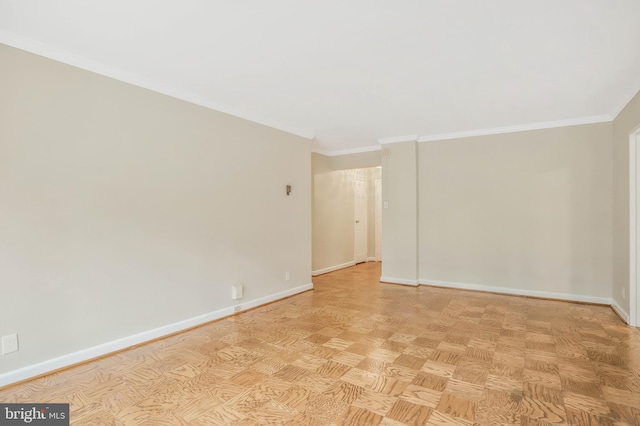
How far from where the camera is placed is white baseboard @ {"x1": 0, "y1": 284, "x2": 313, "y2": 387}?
2.45 m

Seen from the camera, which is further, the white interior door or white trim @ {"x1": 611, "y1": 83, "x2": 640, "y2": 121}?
the white interior door

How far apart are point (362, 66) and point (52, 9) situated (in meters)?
2.24

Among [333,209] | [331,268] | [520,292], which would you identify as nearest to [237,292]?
Answer: [331,268]

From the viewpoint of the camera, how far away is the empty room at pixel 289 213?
2.22m

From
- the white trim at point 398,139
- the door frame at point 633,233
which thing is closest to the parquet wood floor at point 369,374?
the door frame at point 633,233

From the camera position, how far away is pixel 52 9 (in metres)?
2.14

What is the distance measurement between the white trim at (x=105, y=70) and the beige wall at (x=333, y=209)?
2647mm

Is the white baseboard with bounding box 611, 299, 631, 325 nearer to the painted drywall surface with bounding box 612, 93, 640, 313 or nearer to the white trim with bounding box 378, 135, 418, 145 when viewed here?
the painted drywall surface with bounding box 612, 93, 640, 313

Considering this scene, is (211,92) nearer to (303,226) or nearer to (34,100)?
(34,100)

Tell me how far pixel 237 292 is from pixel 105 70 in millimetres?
2687

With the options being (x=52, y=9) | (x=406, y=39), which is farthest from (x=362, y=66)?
(x=52, y=9)

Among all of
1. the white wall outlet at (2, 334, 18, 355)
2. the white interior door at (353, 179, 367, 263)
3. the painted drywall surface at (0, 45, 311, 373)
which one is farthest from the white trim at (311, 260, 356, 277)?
the white wall outlet at (2, 334, 18, 355)

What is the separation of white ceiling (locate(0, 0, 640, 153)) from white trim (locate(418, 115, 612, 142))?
0.97ft

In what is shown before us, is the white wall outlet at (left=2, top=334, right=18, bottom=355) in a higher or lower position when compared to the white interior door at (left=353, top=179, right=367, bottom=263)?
lower
